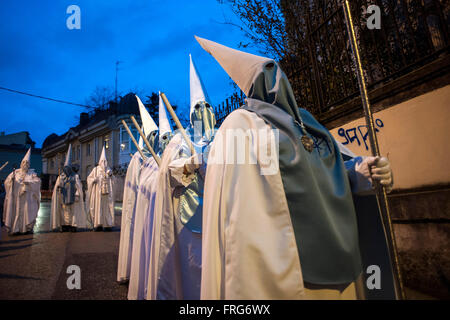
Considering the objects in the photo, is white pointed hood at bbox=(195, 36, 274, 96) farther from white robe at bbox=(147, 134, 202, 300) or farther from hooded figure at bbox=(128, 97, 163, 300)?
hooded figure at bbox=(128, 97, 163, 300)

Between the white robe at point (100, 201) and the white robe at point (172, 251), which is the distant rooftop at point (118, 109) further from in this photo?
the white robe at point (172, 251)

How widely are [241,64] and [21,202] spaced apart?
11806 millimetres

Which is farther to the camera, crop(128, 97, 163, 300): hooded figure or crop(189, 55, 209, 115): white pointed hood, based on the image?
crop(189, 55, 209, 115): white pointed hood

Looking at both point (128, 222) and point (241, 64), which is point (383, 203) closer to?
point (241, 64)

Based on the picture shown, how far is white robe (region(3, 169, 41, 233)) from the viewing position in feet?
33.5

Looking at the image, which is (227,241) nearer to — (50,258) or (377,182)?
(377,182)

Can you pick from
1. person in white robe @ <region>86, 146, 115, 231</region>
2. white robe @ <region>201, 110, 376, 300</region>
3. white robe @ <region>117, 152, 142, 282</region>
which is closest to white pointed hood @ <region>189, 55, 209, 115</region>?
white robe @ <region>117, 152, 142, 282</region>

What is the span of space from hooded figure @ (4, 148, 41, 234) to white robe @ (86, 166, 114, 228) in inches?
76.5

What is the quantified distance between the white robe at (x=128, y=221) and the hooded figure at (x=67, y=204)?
698cm

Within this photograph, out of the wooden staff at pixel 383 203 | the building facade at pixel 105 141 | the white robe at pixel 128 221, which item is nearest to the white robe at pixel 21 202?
the white robe at pixel 128 221

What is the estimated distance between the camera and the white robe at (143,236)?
363cm

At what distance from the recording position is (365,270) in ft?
6.12
